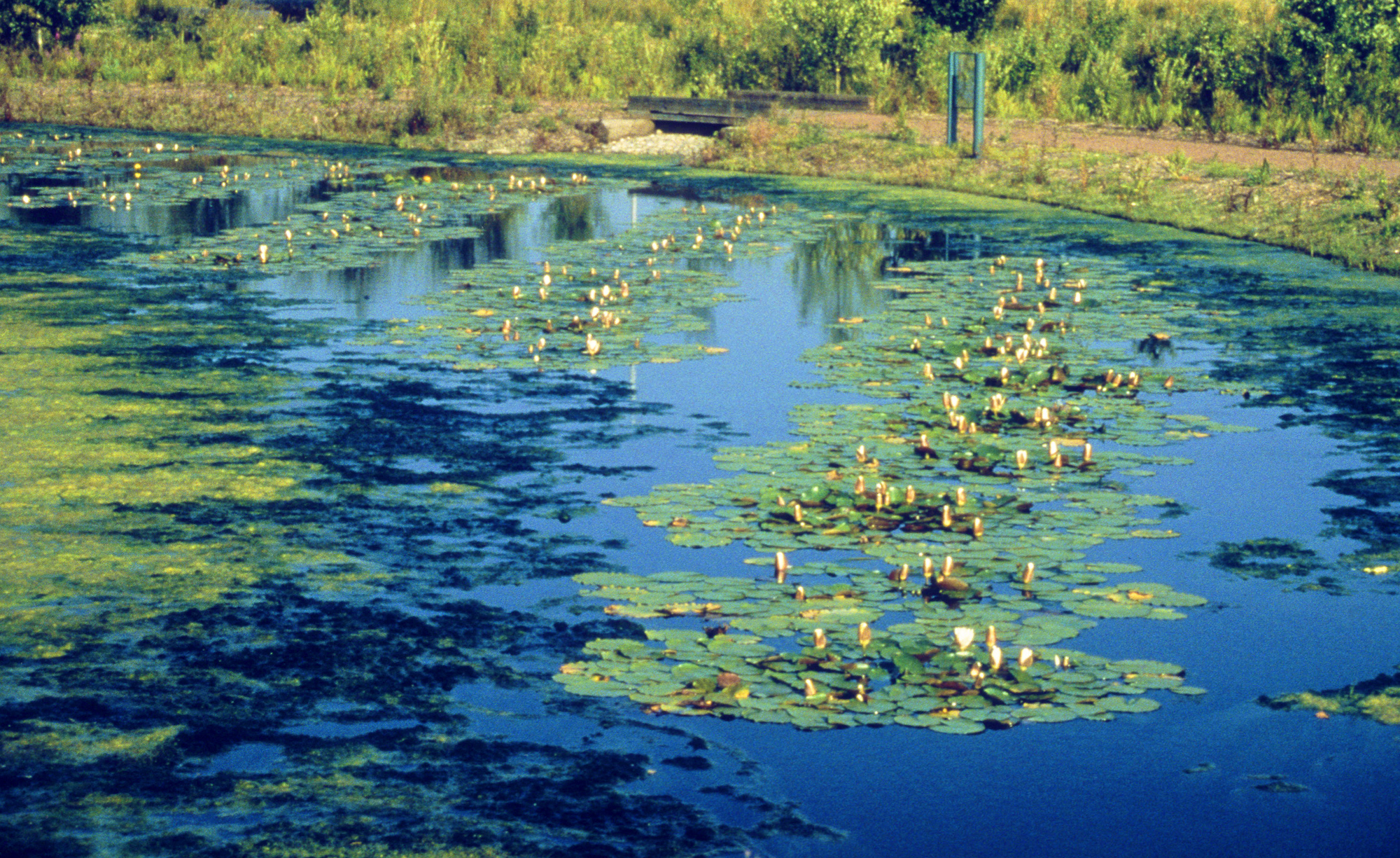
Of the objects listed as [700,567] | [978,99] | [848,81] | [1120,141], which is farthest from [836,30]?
[700,567]

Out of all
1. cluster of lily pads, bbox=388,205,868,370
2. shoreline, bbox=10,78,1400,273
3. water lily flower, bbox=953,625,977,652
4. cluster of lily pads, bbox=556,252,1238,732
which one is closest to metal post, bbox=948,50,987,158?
shoreline, bbox=10,78,1400,273

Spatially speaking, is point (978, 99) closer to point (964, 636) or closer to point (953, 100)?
point (953, 100)

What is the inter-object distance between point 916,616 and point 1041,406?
3275 mm

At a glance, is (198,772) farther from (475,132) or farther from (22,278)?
(475,132)

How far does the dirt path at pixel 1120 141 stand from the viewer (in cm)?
1683

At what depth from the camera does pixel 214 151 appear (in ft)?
77.9

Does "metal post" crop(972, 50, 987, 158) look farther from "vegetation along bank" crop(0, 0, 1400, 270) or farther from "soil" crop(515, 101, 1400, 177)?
"soil" crop(515, 101, 1400, 177)

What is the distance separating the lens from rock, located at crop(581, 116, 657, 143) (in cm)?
2397

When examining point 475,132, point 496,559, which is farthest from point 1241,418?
point 475,132

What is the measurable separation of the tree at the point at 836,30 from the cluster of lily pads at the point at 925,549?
50.7ft

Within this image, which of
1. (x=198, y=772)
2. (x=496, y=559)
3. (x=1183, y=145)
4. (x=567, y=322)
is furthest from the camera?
(x=1183, y=145)

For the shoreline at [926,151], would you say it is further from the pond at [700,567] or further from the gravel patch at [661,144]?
the pond at [700,567]

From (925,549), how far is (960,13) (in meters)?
19.9

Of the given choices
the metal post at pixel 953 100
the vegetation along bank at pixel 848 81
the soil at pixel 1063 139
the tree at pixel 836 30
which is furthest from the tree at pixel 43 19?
the metal post at pixel 953 100
